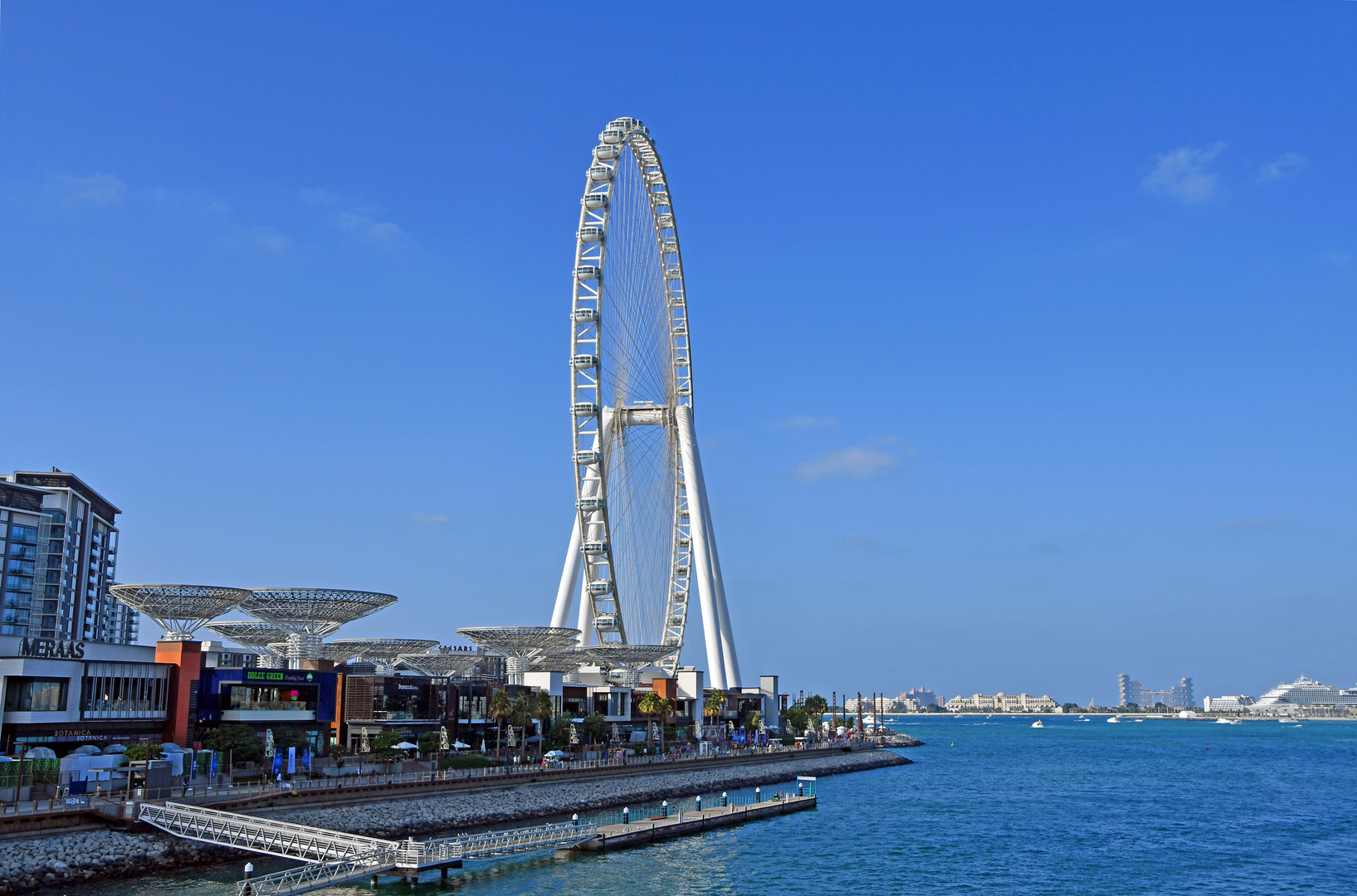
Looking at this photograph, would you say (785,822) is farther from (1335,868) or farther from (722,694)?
(722,694)

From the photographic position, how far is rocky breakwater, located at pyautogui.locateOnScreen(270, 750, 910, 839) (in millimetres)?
56438

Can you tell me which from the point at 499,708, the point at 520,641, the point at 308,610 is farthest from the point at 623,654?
the point at 308,610

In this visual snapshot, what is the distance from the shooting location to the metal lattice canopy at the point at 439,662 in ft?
364

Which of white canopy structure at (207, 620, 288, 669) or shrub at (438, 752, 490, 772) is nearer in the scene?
shrub at (438, 752, 490, 772)

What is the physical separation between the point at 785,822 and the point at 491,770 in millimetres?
19104

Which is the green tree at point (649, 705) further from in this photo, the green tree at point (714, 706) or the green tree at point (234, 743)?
the green tree at point (234, 743)

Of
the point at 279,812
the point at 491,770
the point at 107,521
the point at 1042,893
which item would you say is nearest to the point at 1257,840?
the point at 1042,893

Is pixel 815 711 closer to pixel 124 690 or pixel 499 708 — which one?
pixel 499 708

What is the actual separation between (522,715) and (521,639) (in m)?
10.4

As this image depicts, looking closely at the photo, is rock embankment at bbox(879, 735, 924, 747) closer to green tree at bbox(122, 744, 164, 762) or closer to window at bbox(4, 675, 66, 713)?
green tree at bbox(122, 744, 164, 762)

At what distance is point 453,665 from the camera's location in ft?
372

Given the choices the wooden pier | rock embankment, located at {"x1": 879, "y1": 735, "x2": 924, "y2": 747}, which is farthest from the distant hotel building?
rock embankment, located at {"x1": 879, "y1": 735, "x2": 924, "y2": 747}

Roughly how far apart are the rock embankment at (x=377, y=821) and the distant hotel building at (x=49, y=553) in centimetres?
6984

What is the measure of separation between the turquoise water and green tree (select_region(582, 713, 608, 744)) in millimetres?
18792
